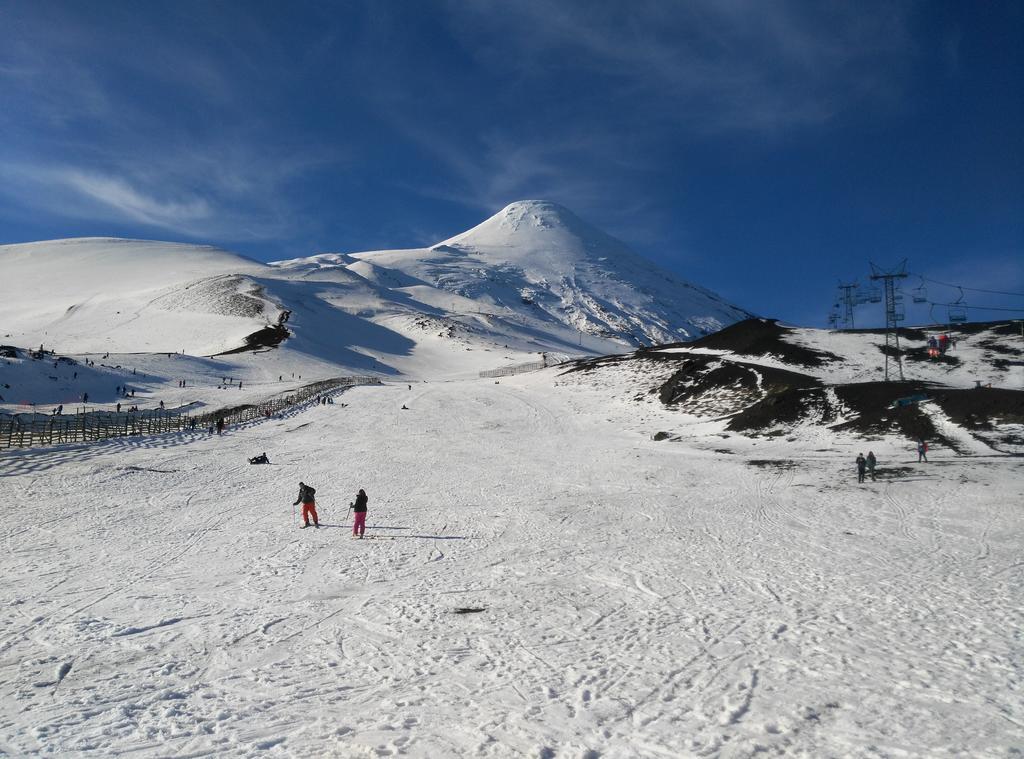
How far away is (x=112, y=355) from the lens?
7400cm

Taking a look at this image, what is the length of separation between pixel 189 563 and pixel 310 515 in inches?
207

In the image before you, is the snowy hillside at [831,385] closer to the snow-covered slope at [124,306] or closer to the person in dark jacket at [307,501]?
the person in dark jacket at [307,501]

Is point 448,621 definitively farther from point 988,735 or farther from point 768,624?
point 988,735

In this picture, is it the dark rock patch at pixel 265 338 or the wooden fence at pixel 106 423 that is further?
the dark rock patch at pixel 265 338

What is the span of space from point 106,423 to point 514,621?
3589 centimetres

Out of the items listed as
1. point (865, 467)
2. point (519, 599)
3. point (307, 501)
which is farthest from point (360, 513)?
point (865, 467)

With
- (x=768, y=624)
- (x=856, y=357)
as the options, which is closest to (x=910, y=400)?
(x=856, y=357)

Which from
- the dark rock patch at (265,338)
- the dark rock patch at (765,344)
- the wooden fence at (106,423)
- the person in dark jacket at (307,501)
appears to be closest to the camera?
the person in dark jacket at (307,501)

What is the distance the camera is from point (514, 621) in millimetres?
10227

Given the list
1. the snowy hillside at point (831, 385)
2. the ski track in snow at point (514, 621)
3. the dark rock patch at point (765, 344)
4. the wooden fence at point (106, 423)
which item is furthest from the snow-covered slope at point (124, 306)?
the ski track in snow at point (514, 621)

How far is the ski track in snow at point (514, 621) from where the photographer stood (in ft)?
22.1

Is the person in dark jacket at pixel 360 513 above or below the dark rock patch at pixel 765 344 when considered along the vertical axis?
below

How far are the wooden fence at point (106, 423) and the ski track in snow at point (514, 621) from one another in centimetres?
716

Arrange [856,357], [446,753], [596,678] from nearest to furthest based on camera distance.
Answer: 1. [446,753]
2. [596,678]
3. [856,357]
